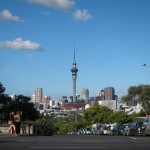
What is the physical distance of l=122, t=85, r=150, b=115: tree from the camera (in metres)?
85.5

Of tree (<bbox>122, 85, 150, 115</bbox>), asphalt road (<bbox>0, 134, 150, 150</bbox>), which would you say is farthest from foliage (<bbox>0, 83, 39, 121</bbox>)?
asphalt road (<bbox>0, 134, 150, 150</bbox>)

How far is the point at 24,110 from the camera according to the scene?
69.5 metres

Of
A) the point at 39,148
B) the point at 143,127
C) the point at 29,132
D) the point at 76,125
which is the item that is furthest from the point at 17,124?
the point at 76,125

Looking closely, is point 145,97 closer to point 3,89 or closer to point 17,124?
point 3,89

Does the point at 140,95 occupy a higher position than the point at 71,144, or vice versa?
the point at 140,95

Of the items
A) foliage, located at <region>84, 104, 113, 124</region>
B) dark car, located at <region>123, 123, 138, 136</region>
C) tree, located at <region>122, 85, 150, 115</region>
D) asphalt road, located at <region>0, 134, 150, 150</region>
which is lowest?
asphalt road, located at <region>0, 134, 150, 150</region>

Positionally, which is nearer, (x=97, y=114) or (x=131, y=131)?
(x=131, y=131)

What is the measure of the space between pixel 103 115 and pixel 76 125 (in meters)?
7.68

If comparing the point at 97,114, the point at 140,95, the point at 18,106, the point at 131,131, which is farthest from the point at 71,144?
the point at 97,114

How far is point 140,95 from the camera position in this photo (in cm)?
8731

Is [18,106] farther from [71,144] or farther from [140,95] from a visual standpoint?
[71,144]

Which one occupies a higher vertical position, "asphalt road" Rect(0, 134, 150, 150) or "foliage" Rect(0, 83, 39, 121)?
"foliage" Rect(0, 83, 39, 121)

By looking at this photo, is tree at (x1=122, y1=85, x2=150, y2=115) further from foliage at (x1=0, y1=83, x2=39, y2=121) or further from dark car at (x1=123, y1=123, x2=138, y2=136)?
dark car at (x1=123, y1=123, x2=138, y2=136)

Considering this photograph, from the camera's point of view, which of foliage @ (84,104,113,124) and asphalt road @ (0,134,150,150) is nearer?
asphalt road @ (0,134,150,150)
